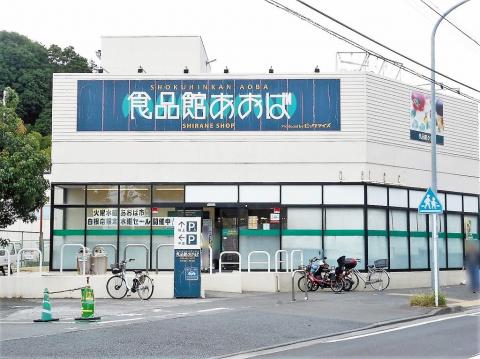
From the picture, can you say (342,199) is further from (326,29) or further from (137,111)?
(326,29)

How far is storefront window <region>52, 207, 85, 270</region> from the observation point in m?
25.8

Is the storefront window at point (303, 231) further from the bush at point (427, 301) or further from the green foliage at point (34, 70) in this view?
the green foliage at point (34, 70)

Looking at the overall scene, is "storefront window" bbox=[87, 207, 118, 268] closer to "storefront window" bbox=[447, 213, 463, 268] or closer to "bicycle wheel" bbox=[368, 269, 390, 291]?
"bicycle wheel" bbox=[368, 269, 390, 291]

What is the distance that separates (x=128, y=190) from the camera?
26.2 metres

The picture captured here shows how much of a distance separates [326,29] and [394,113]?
510 inches

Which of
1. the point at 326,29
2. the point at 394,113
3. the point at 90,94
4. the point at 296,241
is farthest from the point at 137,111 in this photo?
the point at 326,29

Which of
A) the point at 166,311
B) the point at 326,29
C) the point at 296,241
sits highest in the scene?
the point at 326,29

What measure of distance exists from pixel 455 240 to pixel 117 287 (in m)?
15.9

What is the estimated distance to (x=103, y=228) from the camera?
25.9 m

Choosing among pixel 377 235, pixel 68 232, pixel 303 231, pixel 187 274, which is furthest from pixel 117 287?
pixel 377 235

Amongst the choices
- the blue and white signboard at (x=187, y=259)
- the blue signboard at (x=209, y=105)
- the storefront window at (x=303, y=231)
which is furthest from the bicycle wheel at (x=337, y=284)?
the blue signboard at (x=209, y=105)

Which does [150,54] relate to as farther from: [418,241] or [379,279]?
[418,241]

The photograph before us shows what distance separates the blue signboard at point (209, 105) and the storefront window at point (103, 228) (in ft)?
10.5

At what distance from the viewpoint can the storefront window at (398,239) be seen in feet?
88.7
